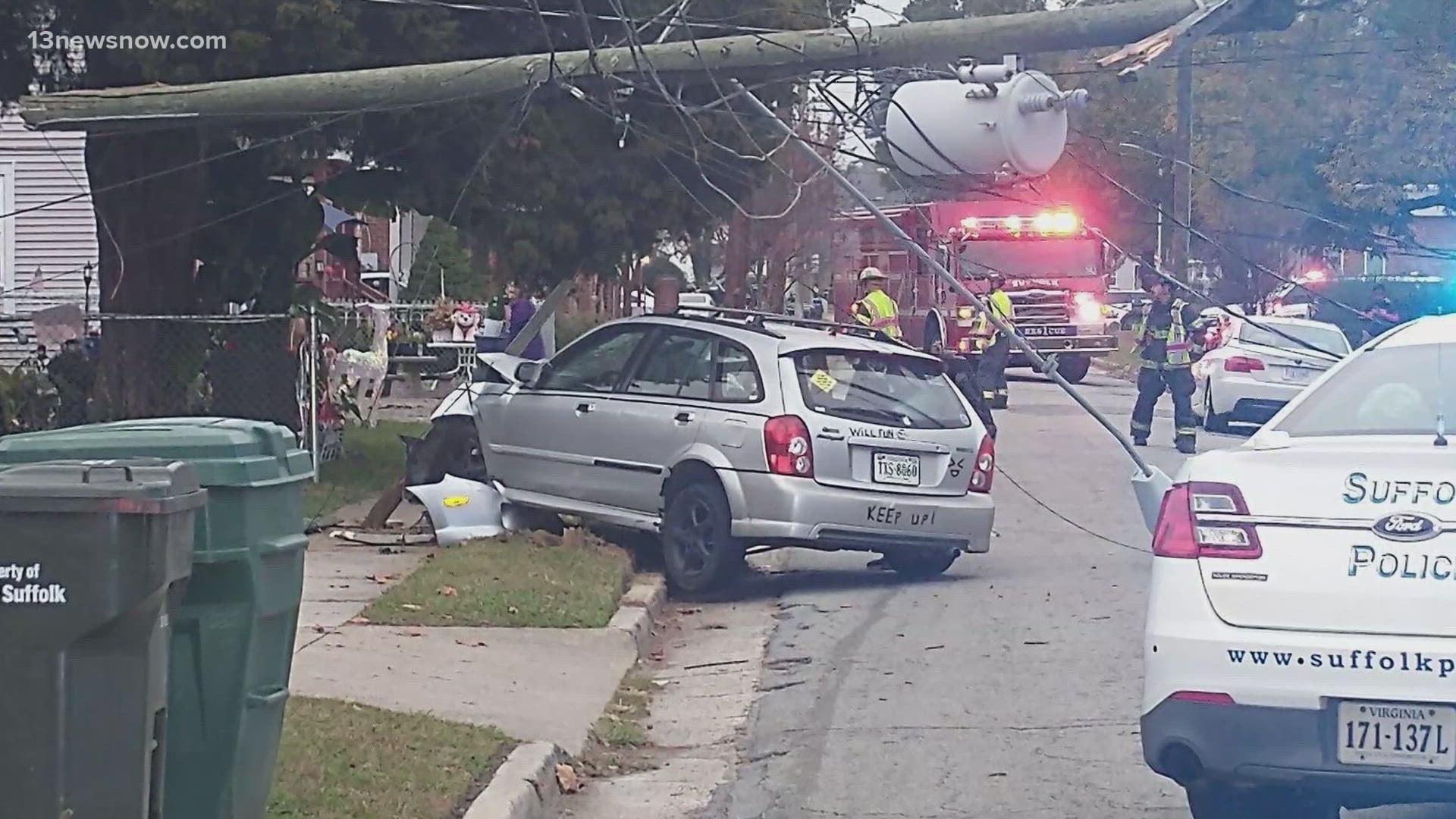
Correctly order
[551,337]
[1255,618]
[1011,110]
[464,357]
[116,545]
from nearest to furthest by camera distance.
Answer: [116,545], [1255,618], [1011,110], [551,337], [464,357]

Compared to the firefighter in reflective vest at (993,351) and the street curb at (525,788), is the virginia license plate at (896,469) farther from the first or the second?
the firefighter in reflective vest at (993,351)

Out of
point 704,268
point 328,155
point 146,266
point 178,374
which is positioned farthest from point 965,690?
point 704,268

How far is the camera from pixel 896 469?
1145cm

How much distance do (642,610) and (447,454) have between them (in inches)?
139

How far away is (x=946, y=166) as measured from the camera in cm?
1042

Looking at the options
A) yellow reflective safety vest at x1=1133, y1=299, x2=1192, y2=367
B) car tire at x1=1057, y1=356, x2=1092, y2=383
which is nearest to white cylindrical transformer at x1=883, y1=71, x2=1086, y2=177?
yellow reflective safety vest at x1=1133, y1=299, x2=1192, y2=367

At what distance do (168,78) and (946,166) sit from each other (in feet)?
18.1

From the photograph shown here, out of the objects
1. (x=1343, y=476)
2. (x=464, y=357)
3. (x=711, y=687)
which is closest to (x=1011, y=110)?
(x=711, y=687)

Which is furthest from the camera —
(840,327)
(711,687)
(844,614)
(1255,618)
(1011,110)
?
(840,327)

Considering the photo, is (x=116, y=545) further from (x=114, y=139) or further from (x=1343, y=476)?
(x=114, y=139)

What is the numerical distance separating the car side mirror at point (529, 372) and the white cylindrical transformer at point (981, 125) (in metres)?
3.32

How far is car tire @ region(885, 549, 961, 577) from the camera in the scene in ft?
40.1

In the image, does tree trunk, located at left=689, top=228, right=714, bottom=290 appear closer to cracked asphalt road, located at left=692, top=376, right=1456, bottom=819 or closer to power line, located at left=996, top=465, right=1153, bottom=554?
power line, located at left=996, top=465, right=1153, bottom=554

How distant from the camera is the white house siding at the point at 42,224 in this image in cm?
2567
